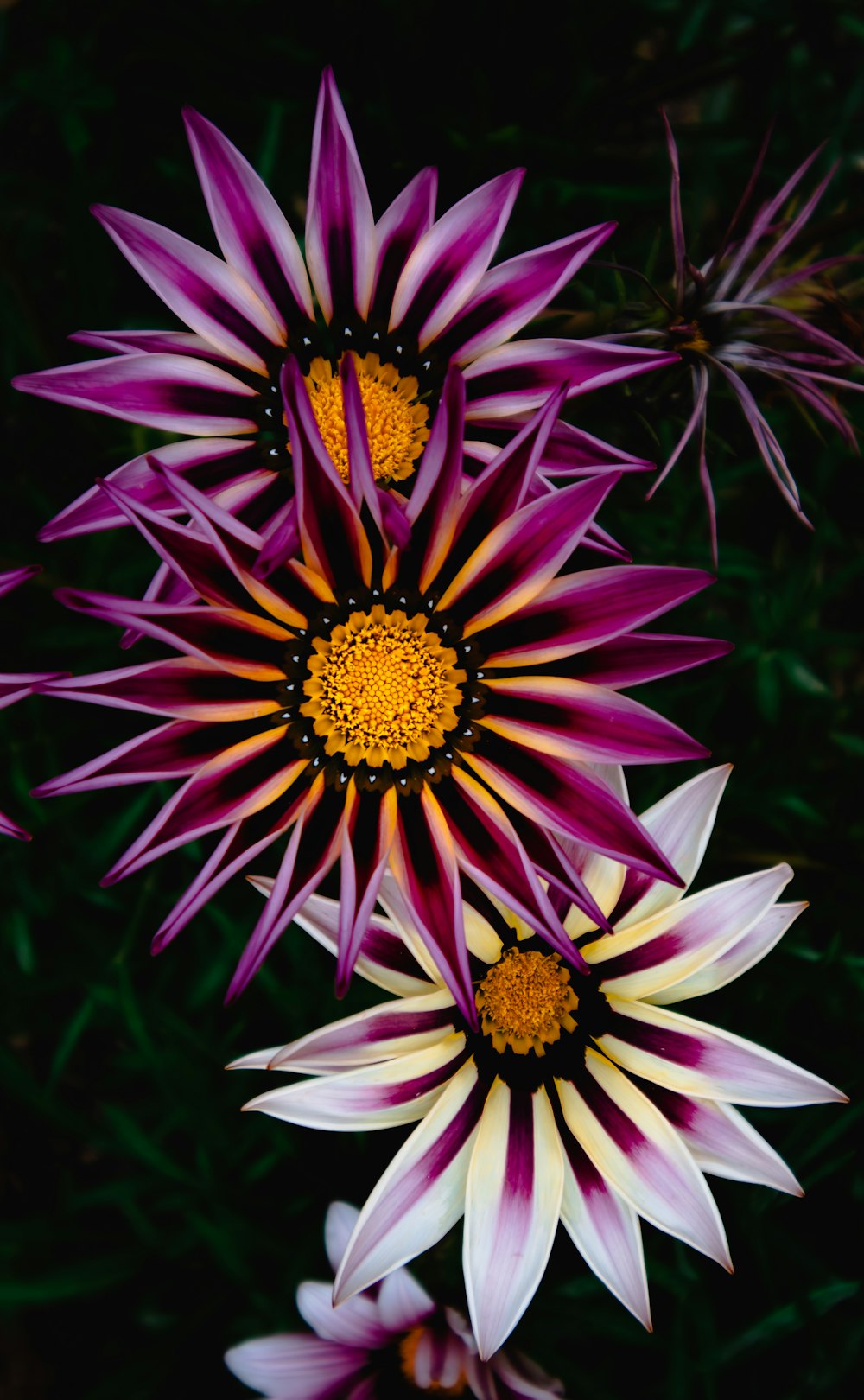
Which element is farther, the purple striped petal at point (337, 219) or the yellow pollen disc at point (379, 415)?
the yellow pollen disc at point (379, 415)

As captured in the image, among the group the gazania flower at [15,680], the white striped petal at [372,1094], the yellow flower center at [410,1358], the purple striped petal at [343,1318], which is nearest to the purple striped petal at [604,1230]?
the white striped petal at [372,1094]

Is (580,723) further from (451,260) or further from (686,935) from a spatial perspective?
(451,260)

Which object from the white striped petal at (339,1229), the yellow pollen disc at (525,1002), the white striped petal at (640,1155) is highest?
the yellow pollen disc at (525,1002)

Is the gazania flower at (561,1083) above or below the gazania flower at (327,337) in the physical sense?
below

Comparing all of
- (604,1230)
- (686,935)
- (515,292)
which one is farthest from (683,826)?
(515,292)

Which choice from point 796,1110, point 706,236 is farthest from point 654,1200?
point 706,236

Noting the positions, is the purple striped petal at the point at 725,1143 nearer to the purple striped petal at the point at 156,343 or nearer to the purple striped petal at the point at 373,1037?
the purple striped petal at the point at 373,1037

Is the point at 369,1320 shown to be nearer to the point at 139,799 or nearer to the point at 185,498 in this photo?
the point at 139,799
